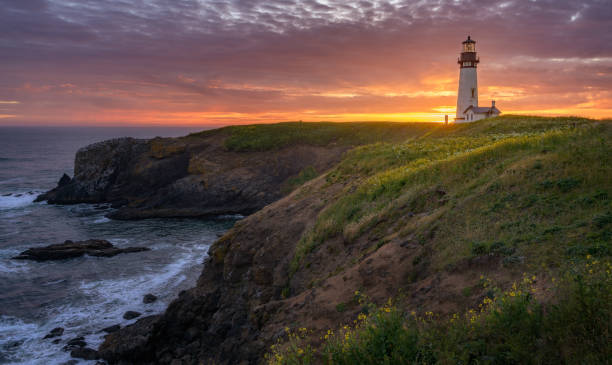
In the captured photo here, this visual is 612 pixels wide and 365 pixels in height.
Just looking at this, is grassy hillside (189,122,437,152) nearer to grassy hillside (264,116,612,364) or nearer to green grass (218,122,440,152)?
green grass (218,122,440,152)

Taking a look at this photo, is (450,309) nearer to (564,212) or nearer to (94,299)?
(564,212)

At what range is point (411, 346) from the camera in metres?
5.17

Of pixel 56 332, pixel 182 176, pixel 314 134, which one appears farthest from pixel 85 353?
pixel 314 134

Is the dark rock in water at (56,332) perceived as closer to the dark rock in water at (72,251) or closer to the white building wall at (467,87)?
the dark rock in water at (72,251)

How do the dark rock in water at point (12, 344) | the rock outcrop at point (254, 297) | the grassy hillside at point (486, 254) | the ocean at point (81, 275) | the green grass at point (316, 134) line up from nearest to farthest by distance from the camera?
the grassy hillside at point (486, 254) → the rock outcrop at point (254, 297) → the dark rock in water at point (12, 344) → the ocean at point (81, 275) → the green grass at point (316, 134)

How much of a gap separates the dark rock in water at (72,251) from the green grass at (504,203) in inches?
770

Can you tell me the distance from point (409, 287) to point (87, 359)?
A: 13.6 metres

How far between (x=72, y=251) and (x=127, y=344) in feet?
54.4

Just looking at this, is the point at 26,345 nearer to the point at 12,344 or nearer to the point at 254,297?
the point at 12,344

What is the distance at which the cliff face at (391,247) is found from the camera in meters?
7.21

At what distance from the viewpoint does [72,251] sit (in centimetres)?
2730

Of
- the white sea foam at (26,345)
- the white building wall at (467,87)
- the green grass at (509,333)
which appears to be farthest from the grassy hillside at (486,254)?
the white building wall at (467,87)

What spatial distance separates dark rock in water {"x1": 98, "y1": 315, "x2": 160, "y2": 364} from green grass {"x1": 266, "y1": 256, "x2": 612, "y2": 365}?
1021cm

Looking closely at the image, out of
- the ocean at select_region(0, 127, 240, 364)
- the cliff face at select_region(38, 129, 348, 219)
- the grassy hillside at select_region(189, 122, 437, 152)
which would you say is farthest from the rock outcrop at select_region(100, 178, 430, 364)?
the grassy hillside at select_region(189, 122, 437, 152)
